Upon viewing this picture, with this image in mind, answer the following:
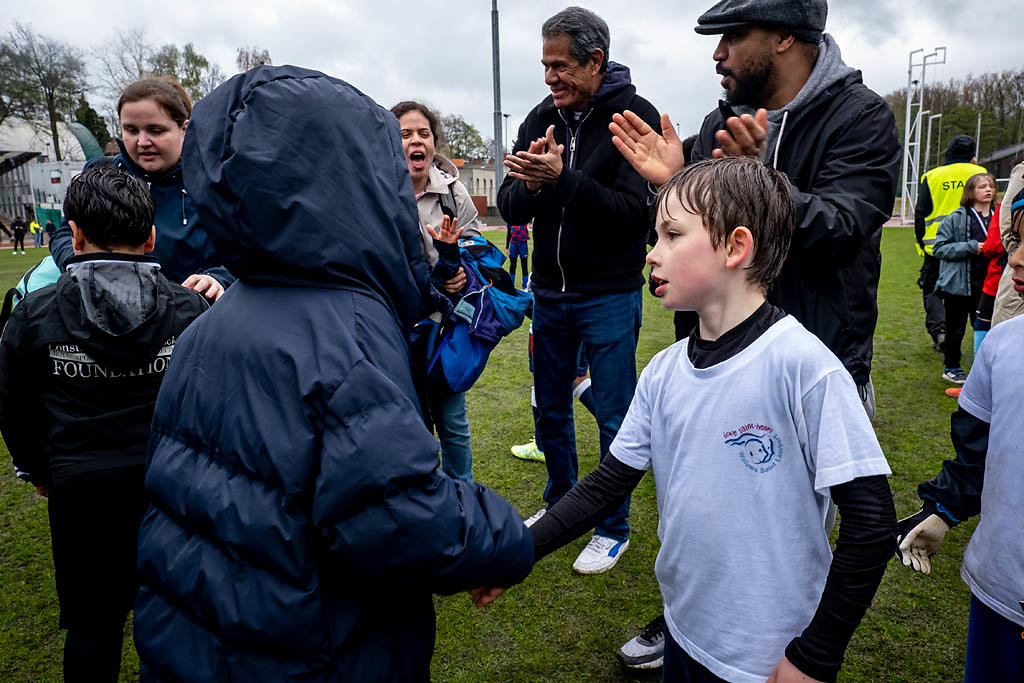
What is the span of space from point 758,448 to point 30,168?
56.5m

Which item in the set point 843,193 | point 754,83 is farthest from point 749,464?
point 754,83

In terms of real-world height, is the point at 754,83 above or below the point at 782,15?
below

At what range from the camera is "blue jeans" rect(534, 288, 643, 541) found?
10.4ft

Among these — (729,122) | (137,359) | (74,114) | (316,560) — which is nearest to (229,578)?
(316,560)

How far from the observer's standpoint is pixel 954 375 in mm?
6238

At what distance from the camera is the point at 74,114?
144 ft

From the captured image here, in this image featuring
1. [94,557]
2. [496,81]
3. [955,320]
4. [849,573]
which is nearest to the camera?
[849,573]

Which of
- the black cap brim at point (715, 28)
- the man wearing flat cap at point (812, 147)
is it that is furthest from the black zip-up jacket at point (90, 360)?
the black cap brim at point (715, 28)

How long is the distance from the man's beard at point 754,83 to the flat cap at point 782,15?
10cm

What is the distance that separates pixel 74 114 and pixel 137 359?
52.0 metres

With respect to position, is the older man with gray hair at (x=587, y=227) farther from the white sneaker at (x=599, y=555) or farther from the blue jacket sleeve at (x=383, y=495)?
the blue jacket sleeve at (x=383, y=495)

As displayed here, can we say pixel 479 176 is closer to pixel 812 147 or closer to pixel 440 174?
pixel 440 174

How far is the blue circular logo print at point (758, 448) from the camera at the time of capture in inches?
54.6

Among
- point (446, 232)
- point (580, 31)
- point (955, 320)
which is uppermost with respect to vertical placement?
point (580, 31)
